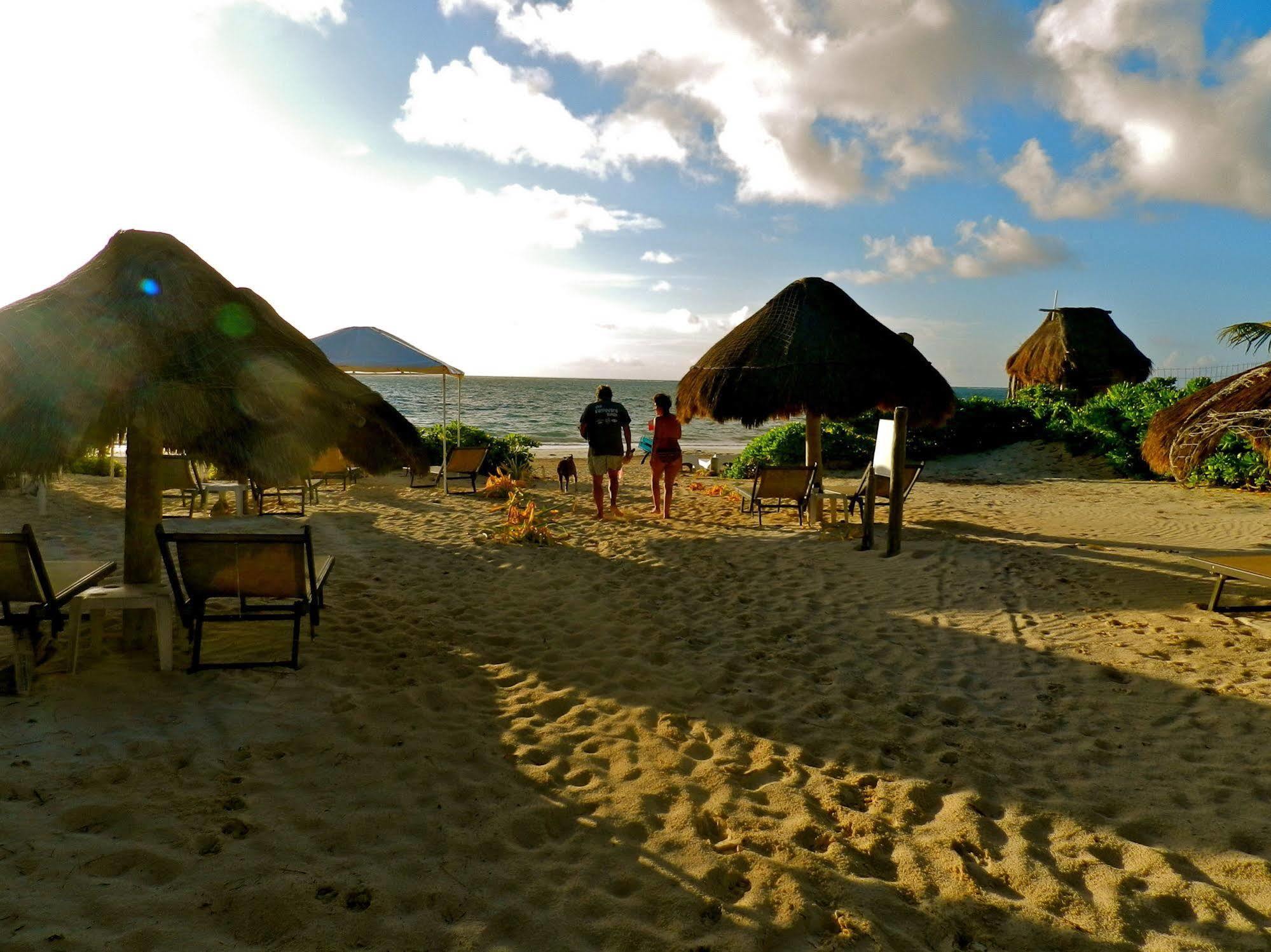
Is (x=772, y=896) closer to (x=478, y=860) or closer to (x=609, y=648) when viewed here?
(x=478, y=860)

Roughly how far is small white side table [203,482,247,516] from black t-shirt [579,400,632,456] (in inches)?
179

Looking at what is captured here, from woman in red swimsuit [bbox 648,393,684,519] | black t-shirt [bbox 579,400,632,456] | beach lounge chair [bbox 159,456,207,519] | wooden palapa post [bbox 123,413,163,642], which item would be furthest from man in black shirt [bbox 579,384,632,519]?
wooden palapa post [bbox 123,413,163,642]

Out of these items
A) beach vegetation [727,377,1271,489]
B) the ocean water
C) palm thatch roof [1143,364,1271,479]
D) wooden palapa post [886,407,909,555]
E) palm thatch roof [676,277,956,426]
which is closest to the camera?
palm thatch roof [1143,364,1271,479]

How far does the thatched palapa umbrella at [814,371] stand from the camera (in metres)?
9.18

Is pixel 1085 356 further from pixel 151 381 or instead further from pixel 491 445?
pixel 151 381

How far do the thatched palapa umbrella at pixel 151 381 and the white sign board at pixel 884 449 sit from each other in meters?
5.65

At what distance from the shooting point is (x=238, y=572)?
3.99 meters

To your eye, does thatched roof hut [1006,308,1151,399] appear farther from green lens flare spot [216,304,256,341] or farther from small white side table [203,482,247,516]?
green lens flare spot [216,304,256,341]

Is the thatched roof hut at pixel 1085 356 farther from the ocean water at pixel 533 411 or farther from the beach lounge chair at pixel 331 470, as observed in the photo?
the beach lounge chair at pixel 331 470

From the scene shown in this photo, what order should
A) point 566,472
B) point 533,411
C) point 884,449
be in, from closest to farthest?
point 884,449, point 566,472, point 533,411

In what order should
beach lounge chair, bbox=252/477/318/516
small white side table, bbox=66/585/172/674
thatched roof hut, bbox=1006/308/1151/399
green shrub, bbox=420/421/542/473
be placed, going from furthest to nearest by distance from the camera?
thatched roof hut, bbox=1006/308/1151/399 → green shrub, bbox=420/421/542/473 → beach lounge chair, bbox=252/477/318/516 → small white side table, bbox=66/585/172/674

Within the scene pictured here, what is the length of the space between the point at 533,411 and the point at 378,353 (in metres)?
43.3

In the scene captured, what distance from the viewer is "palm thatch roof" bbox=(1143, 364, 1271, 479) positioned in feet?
19.0

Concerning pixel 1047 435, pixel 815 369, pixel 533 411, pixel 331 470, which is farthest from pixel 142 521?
pixel 533 411
